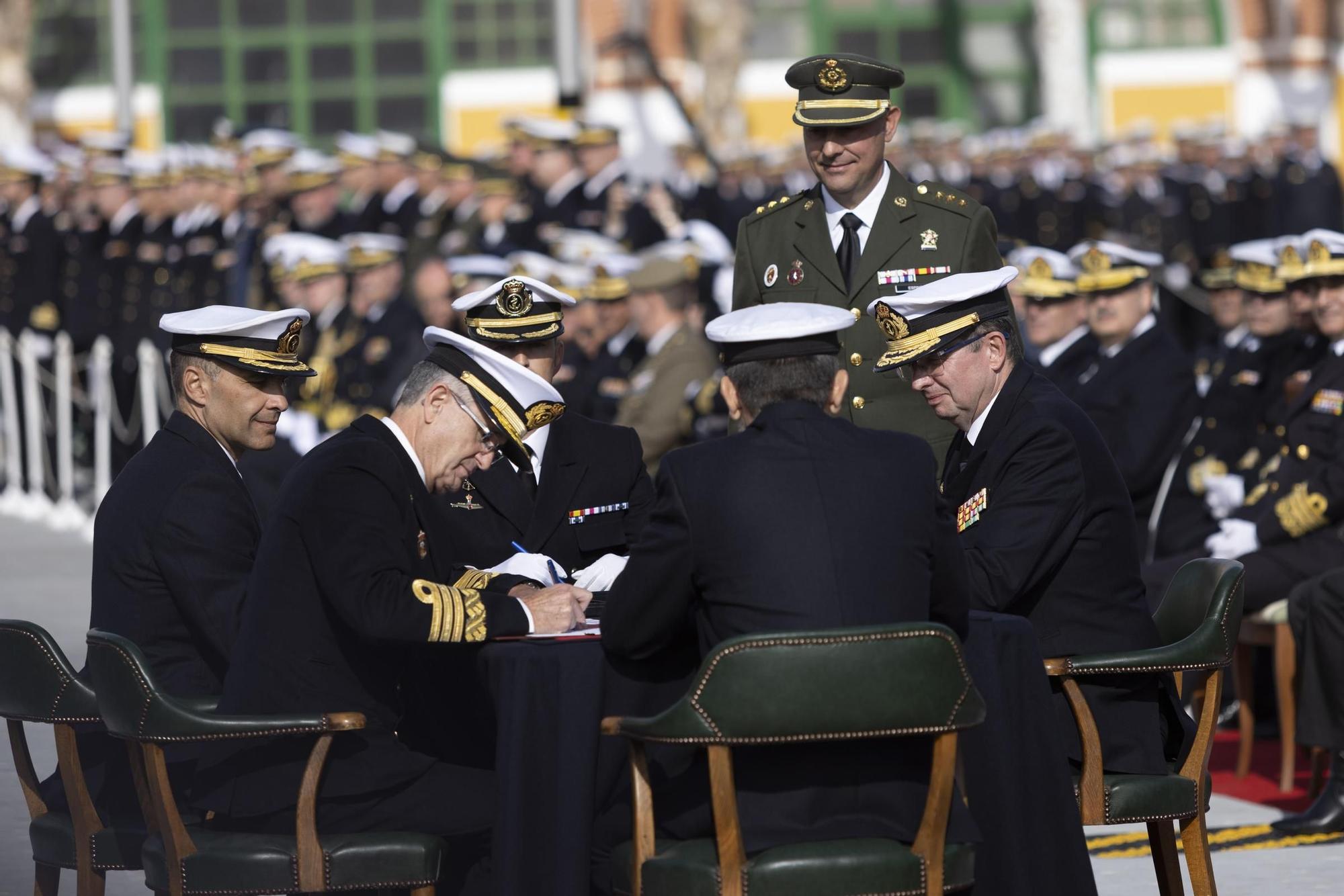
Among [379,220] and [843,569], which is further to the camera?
[379,220]

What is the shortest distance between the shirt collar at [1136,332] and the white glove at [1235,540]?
28.9 inches

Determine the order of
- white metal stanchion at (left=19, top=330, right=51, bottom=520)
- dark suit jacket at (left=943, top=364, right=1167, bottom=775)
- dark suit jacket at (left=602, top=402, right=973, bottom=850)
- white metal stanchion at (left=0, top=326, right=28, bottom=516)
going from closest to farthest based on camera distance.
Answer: dark suit jacket at (left=602, top=402, right=973, bottom=850) < dark suit jacket at (left=943, top=364, right=1167, bottom=775) < white metal stanchion at (left=19, top=330, right=51, bottom=520) < white metal stanchion at (left=0, top=326, right=28, bottom=516)

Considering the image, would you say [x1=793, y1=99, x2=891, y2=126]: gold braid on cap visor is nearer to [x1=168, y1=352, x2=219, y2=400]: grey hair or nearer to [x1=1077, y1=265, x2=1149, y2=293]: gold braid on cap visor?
[x1=168, y1=352, x2=219, y2=400]: grey hair

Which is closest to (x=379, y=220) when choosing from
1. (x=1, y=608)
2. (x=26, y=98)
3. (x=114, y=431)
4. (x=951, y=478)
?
(x=114, y=431)

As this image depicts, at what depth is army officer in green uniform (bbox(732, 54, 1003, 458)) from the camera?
5.70 metres

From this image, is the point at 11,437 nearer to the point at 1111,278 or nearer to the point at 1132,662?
the point at 1111,278

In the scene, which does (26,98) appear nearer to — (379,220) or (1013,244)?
(379,220)

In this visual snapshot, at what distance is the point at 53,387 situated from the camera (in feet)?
46.8

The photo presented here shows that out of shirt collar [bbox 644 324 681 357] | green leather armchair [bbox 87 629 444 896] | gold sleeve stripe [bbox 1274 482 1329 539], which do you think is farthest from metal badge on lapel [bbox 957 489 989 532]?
shirt collar [bbox 644 324 681 357]

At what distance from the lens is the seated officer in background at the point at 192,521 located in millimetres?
4543

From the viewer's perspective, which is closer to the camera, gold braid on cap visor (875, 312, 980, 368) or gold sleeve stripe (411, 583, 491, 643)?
gold sleeve stripe (411, 583, 491, 643)

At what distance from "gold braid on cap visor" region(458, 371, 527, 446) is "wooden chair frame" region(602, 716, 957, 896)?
65 centimetres

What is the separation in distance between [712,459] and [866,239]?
1.95 m

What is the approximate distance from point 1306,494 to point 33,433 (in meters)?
8.86
